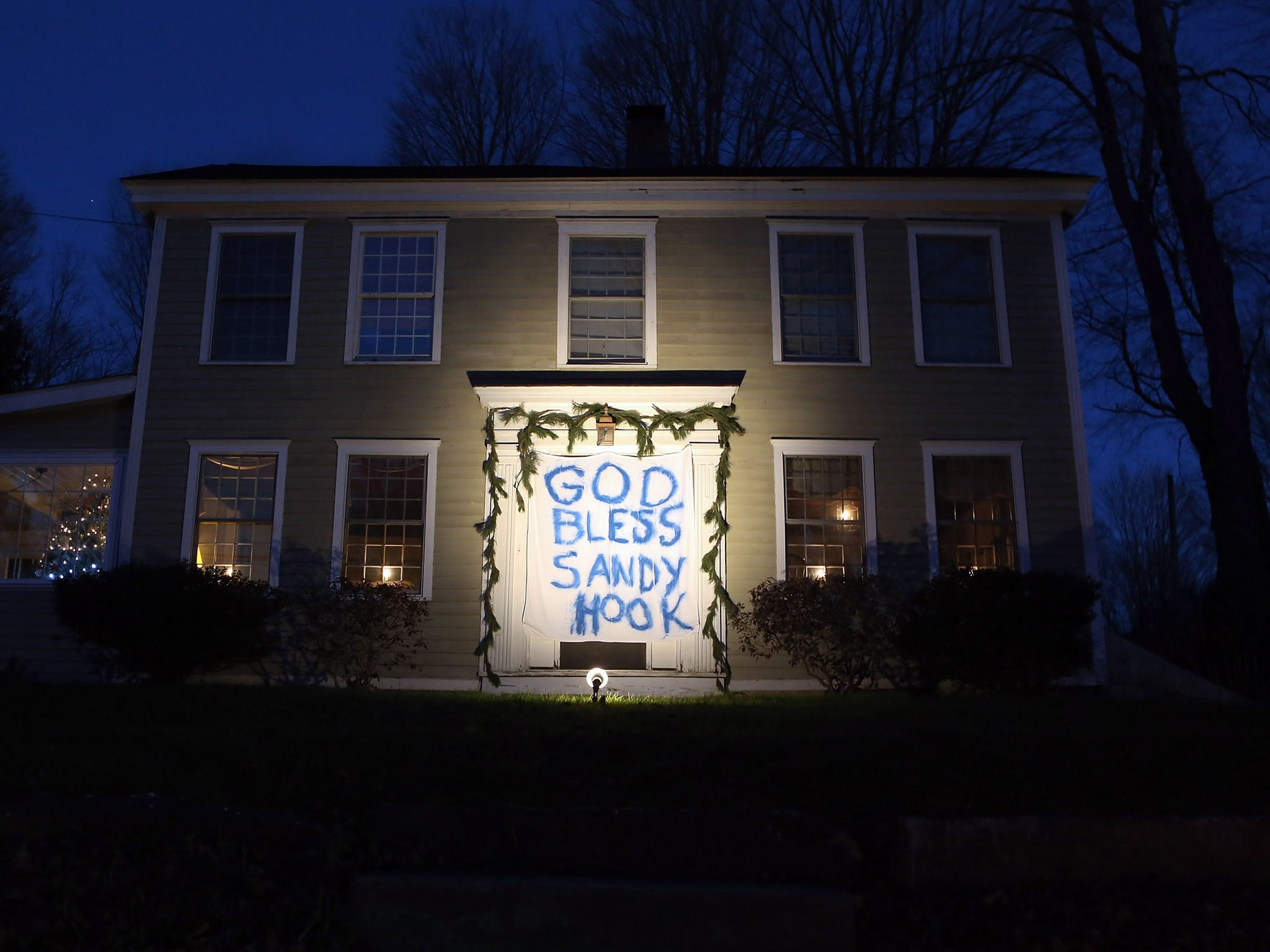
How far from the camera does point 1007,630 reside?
1058cm

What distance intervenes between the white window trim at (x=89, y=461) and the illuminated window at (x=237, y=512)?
1141 millimetres

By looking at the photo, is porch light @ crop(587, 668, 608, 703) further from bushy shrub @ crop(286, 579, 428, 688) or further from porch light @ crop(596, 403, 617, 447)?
porch light @ crop(596, 403, 617, 447)

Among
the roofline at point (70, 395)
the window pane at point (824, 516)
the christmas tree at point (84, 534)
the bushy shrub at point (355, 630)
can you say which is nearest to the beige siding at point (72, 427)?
the roofline at point (70, 395)

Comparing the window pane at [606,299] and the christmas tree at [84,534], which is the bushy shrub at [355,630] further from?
the window pane at [606,299]

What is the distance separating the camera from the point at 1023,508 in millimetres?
12695

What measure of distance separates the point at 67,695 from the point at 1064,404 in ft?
36.6

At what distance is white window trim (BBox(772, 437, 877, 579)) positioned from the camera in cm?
1248

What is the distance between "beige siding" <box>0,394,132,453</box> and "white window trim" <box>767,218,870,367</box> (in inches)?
318

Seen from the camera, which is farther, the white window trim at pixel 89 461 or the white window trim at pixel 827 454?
the white window trim at pixel 89 461

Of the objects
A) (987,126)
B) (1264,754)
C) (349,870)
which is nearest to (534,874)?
(349,870)

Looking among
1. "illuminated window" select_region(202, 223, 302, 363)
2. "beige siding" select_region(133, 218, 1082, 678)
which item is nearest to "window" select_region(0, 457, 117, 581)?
"beige siding" select_region(133, 218, 1082, 678)

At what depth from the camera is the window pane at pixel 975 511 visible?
41.6 ft

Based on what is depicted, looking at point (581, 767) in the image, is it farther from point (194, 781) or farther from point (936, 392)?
point (936, 392)

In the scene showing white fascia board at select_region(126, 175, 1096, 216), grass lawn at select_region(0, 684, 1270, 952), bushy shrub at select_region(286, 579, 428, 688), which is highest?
white fascia board at select_region(126, 175, 1096, 216)
